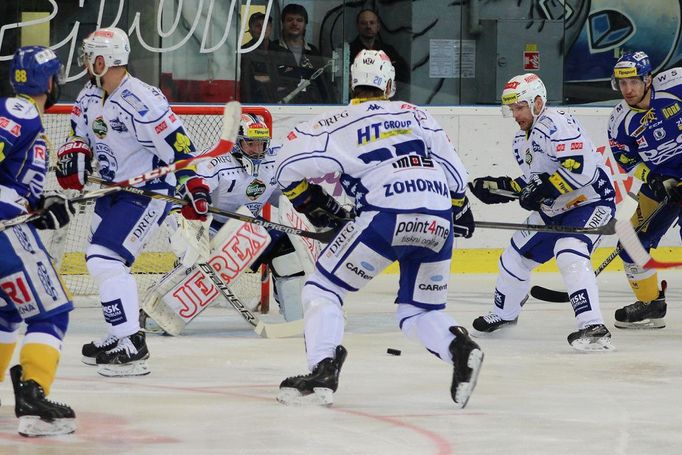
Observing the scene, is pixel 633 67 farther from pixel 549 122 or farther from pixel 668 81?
pixel 549 122

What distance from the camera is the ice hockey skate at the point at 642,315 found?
6.55 m

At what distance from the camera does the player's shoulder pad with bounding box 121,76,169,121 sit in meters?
5.03

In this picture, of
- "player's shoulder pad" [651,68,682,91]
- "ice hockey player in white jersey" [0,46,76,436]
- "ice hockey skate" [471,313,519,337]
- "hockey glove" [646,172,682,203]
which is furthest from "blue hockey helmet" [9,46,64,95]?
"player's shoulder pad" [651,68,682,91]

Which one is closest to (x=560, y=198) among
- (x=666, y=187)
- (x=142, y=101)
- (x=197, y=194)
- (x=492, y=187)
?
(x=492, y=187)

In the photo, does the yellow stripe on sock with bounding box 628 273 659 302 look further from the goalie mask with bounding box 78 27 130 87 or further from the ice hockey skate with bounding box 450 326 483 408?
the goalie mask with bounding box 78 27 130 87

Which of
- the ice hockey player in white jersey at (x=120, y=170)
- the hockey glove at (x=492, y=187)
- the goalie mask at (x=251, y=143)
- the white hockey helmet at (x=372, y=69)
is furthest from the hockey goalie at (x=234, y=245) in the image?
the white hockey helmet at (x=372, y=69)

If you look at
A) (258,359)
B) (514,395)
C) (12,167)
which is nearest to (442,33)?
(258,359)

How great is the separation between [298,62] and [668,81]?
273 centimetres

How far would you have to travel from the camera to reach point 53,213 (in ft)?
12.9

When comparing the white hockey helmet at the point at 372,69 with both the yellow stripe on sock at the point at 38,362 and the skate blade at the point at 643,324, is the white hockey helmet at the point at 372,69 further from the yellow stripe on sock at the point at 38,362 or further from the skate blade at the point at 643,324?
the skate blade at the point at 643,324

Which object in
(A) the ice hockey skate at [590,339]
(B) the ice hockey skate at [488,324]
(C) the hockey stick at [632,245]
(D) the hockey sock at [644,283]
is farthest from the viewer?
(D) the hockey sock at [644,283]

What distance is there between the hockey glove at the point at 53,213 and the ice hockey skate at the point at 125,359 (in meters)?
1.07

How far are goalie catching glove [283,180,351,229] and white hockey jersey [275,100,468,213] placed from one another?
0.21 ft

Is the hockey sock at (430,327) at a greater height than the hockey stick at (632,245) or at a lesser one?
lesser
